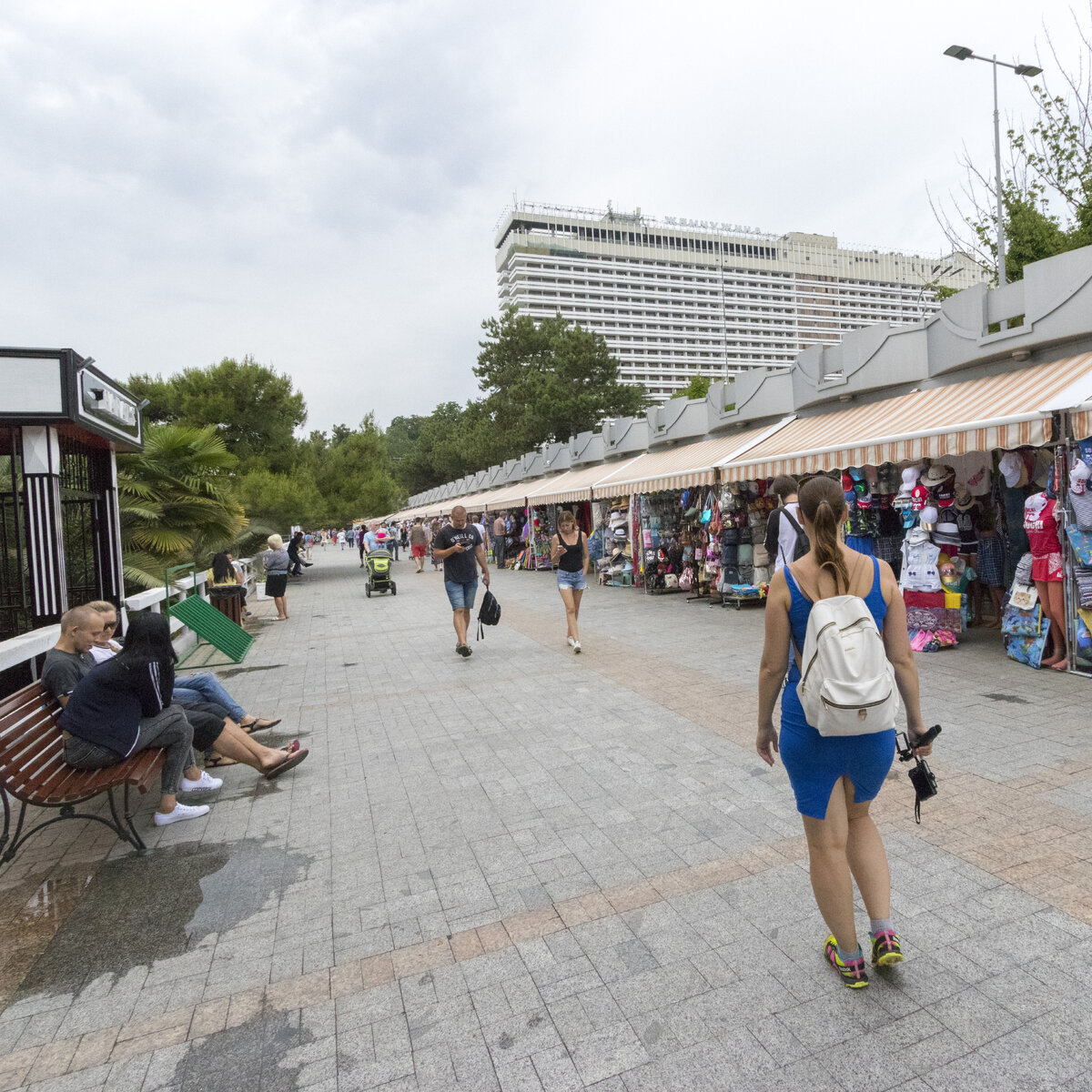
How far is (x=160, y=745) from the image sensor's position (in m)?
3.97

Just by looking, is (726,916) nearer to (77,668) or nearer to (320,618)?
(77,668)

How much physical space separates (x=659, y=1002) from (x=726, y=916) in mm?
576

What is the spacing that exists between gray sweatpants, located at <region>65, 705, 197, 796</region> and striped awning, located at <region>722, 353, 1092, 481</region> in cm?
679

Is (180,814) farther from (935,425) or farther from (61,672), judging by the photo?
(935,425)

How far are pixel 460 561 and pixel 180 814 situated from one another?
4737mm

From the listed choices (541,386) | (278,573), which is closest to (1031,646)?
(278,573)

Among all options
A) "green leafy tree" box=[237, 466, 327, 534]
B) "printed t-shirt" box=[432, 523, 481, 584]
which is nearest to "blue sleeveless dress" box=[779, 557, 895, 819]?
"printed t-shirt" box=[432, 523, 481, 584]

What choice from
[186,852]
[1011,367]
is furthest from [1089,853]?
[1011,367]

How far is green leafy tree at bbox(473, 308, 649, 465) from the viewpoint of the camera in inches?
1533

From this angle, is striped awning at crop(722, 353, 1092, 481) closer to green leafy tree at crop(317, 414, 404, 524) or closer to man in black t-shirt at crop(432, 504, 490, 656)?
man in black t-shirt at crop(432, 504, 490, 656)

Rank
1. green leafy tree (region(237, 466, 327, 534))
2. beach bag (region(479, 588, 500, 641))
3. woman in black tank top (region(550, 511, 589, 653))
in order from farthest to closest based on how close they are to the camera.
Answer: green leafy tree (region(237, 466, 327, 534)) → beach bag (region(479, 588, 500, 641)) → woman in black tank top (region(550, 511, 589, 653))

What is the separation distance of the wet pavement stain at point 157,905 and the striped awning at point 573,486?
13.0 meters

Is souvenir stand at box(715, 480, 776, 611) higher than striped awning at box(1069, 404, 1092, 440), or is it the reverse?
striped awning at box(1069, 404, 1092, 440)

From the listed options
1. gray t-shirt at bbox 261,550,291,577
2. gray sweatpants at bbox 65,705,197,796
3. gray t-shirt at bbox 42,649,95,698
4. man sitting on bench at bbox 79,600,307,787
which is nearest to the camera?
gray sweatpants at bbox 65,705,197,796
